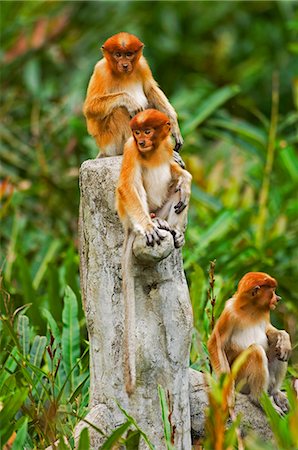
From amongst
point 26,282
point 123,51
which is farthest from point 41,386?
point 26,282


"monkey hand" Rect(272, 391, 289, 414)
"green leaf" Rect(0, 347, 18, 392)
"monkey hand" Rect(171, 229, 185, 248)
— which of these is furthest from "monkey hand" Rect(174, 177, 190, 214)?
"monkey hand" Rect(272, 391, 289, 414)

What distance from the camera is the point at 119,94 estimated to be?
555cm

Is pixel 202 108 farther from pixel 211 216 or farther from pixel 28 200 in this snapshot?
pixel 28 200

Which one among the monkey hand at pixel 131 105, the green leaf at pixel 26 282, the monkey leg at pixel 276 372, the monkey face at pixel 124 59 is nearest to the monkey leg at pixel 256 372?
the monkey leg at pixel 276 372

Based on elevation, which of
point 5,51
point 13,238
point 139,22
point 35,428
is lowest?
point 35,428

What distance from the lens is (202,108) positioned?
9.82 metres

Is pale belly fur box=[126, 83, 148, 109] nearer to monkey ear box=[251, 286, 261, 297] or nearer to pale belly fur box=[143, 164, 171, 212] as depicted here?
pale belly fur box=[143, 164, 171, 212]

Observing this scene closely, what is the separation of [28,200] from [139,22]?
4.98 m

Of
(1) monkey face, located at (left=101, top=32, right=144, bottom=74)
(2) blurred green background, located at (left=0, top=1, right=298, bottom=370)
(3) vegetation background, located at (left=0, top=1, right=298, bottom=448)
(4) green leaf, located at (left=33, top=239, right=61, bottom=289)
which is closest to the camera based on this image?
(1) monkey face, located at (left=101, top=32, right=144, bottom=74)

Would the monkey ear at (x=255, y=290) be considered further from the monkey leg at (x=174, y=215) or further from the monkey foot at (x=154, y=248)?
the monkey foot at (x=154, y=248)

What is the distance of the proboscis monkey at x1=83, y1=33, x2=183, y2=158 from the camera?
5.51 meters

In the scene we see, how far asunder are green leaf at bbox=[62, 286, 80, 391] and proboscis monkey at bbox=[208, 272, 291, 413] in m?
1.05

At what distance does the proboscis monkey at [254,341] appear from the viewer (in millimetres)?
5457

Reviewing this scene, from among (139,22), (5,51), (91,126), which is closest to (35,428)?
(91,126)
